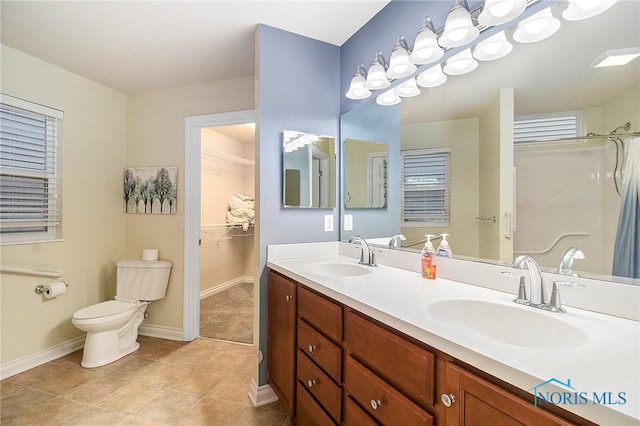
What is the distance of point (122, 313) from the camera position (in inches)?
90.6

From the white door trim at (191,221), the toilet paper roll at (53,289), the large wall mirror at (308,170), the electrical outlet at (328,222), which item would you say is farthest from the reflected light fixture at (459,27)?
the toilet paper roll at (53,289)

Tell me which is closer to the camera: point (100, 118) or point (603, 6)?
point (603, 6)

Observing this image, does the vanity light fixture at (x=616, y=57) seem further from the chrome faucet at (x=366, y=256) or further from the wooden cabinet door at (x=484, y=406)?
the chrome faucet at (x=366, y=256)

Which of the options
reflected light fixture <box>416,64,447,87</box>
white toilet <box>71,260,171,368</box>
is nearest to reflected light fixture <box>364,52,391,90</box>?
reflected light fixture <box>416,64,447,87</box>

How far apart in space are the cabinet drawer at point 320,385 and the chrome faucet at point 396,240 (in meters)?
0.76

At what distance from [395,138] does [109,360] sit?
8.99ft

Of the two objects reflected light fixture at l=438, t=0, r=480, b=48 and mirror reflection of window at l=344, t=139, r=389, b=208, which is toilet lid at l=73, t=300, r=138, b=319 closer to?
mirror reflection of window at l=344, t=139, r=389, b=208

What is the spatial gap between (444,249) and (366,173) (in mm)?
804

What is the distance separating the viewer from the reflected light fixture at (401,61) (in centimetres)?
150

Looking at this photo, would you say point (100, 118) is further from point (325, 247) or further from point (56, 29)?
point (325, 247)

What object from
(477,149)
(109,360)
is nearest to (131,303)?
(109,360)

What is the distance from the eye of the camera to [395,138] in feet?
5.58

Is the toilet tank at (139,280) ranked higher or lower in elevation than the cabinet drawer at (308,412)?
higher

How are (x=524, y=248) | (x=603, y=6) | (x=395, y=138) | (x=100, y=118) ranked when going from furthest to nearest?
(x=100, y=118)
(x=395, y=138)
(x=524, y=248)
(x=603, y=6)
